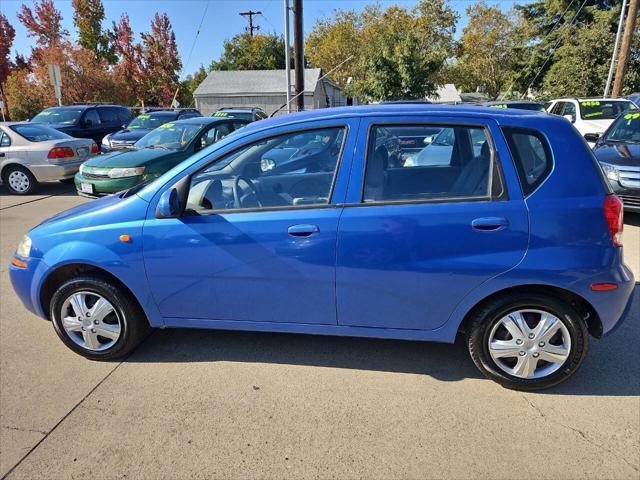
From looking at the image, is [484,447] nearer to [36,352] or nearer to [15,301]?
[36,352]

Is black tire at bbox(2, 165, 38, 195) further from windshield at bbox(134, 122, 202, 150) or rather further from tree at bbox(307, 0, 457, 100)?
tree at bbox(307, 0, 457, 100)

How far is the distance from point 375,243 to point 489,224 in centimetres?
67

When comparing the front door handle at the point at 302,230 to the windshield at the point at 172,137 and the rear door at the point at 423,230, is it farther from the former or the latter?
the windshield at the point at 172,137

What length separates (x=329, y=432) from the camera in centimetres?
249

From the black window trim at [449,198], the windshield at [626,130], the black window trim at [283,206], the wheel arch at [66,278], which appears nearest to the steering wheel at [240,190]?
the black window trim at [283,206]

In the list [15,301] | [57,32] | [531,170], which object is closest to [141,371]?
[15,301]

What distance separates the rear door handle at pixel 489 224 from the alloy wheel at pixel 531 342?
566 millimetres

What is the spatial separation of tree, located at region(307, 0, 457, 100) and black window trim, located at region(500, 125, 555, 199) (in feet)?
81.6

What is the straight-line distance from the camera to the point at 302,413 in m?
2.65

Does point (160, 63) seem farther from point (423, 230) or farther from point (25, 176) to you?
point (423, 230)

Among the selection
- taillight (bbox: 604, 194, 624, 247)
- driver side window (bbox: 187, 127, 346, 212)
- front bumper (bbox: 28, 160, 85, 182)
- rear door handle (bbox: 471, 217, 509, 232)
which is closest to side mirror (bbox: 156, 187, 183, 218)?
driver side window (bbox: 187, 127, 346, 212)

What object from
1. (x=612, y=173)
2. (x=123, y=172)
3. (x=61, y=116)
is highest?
(x=61, y=116)

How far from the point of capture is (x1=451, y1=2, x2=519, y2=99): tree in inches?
1687

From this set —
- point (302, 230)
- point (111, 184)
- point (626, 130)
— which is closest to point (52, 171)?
point (111, 184)
